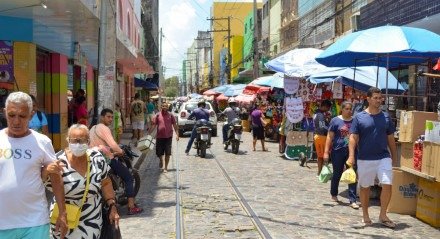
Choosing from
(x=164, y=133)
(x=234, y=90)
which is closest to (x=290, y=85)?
(x=164, y=133)

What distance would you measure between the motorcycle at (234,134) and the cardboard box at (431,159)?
9.91 metres

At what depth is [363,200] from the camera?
739 cm

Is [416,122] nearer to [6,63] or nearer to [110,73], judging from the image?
[110,73]

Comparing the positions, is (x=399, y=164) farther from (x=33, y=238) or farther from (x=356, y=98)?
(x=33, y=238)

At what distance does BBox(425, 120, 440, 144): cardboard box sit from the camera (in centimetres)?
718

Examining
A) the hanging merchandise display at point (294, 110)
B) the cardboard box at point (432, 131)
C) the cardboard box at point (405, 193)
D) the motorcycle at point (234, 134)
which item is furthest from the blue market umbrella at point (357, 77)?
the cardboard box at point (432, 131)

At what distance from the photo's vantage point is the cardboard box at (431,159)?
711 cm

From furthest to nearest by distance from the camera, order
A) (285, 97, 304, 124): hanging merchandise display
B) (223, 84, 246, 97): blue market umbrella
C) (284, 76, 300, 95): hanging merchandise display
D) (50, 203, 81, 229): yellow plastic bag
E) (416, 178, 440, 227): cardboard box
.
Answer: (223, 84, 246, 97): blue market umbrella, (284, 76, 300, 95): hanging merchandise display, (285, 97, 304, 124): hanging merchandise display, (416, 178, 440, 227): cardboard box, (50, 203, 81, 229): yellow plastic bag

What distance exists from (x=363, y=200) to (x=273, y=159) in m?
8.26

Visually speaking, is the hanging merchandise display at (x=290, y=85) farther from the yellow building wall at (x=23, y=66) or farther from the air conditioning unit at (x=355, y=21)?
the yellow building wall at (x=23, y=66)

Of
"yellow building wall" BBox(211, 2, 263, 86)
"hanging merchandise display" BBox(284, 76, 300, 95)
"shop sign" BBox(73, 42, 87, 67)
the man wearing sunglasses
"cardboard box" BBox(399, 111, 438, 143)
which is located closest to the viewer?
the man wearing sunglasses

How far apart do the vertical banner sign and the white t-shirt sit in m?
9.07

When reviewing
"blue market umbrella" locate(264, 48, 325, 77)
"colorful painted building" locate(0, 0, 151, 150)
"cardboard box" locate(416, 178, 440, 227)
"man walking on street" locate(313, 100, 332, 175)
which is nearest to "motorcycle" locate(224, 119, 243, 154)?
"blue market umbrella" locate(264, 48, 325, 77)

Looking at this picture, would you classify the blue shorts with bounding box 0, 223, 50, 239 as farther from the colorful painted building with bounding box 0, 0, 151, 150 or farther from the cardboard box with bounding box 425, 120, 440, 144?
the colorful painted building with bounding box 0, 0, 151, 150
